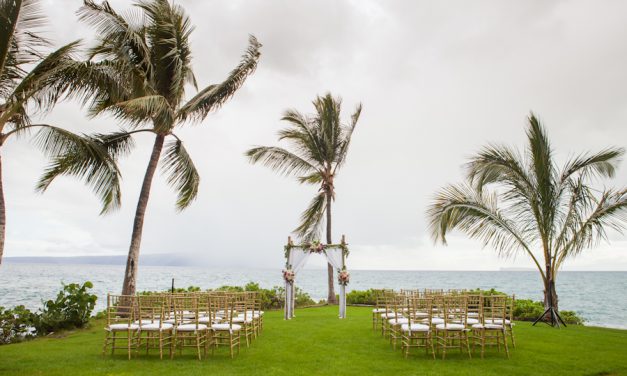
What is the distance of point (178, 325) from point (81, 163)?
3544 millimetres

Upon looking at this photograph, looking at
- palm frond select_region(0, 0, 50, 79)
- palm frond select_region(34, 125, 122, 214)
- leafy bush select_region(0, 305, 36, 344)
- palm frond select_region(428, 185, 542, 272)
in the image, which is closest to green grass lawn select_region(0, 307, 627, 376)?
leafy bush select_region(0, 305, 36, 344)

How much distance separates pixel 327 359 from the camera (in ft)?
22.8

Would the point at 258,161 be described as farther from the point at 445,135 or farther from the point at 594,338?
the point at 594,338

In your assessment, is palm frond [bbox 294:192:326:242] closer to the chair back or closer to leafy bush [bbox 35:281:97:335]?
leafy bush [bbox 35:281:97:335]

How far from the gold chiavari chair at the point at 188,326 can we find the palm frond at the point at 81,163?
2.84 meters

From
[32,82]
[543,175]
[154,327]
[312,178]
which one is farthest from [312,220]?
[32,82]

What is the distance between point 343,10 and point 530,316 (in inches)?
388

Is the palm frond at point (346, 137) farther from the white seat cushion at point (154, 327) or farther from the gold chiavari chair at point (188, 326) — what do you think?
the white seat cushion at point (154, 327)

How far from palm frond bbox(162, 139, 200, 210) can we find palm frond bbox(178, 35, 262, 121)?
90cm

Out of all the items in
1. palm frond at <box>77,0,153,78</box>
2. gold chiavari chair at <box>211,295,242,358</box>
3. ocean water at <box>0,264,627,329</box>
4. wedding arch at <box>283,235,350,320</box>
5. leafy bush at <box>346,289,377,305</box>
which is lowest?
ocean water at <box>0,264,627,329</box>

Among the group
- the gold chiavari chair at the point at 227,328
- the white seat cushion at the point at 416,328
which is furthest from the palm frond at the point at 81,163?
the white seat cushion at the point at 416,328

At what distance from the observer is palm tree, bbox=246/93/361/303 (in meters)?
16.4

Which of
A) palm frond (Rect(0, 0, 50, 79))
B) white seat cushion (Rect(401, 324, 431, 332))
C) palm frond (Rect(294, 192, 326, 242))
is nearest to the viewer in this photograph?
palm frond (Rect(0, 0, 50, 79))

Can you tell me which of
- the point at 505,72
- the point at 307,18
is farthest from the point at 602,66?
the point at 307,18
